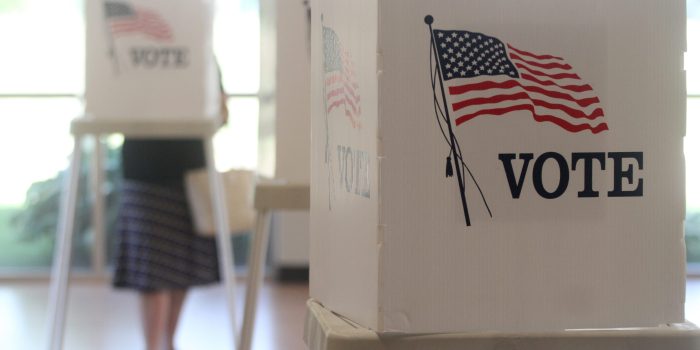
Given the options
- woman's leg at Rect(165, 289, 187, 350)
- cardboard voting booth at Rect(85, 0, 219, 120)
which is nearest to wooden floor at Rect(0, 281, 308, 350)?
woman's leg at Rect(165, 289, 187, 350)

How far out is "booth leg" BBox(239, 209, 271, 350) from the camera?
1913mm

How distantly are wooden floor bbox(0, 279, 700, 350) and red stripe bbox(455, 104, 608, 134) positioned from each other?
2935 millimetres

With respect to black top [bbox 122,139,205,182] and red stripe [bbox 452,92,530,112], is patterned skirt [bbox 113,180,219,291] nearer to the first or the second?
black top [bbox 122,139,205,182]

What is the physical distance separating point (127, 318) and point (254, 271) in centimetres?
283

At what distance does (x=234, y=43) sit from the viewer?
568 centimetres

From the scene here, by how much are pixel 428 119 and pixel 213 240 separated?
7.94 ft

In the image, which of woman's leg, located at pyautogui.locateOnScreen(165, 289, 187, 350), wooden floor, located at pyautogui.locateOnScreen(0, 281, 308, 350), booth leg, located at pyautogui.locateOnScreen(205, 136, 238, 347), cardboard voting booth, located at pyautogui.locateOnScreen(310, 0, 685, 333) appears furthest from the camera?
wooden floor, located at pyautogui.locateOnScreen(0, 281, 308, 350)

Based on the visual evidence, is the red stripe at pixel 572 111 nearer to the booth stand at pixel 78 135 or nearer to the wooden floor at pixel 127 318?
the booth stand at pixel 78 135

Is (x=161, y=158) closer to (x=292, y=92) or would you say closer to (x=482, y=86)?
(x=292, y=92)

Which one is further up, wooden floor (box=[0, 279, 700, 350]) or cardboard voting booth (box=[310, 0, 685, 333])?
cardboard voting booth (box=[310, 0, 685, 333])

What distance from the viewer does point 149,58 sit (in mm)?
2918

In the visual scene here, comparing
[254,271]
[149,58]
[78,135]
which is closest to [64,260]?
[78,135]

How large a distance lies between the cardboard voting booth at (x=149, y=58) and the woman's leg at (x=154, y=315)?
656mm

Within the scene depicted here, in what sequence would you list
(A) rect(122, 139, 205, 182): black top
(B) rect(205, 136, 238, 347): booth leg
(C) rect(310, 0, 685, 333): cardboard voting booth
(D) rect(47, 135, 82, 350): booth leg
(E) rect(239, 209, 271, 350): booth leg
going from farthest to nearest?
(A) rect(122, 139, 205, 182): black top → (B) rect(205, 136, 238, 347): booth leg → (D) rect(47, 135, 82, 350): booth leg → (E) rect(239, 209, 271, 350): booth leg → (C) rect(310, 0, 685, 333): cardboard voting booth
